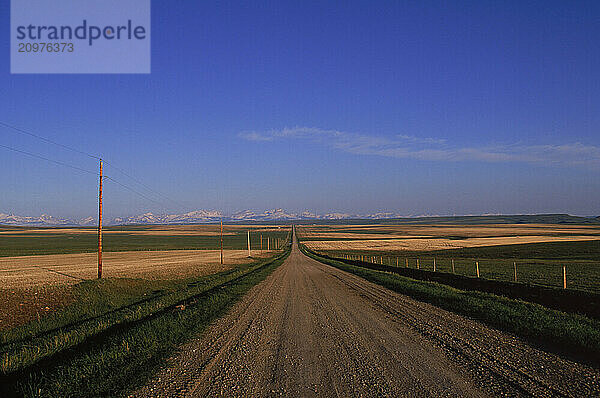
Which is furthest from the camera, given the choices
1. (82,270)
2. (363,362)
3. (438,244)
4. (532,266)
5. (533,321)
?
(438,244)

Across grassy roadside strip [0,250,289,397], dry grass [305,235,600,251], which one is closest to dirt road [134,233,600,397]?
grassy roadside strip [0,250,289,397]

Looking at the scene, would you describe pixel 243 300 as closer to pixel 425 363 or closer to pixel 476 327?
pixel 476 327

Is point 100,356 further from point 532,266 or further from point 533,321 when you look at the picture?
point 532,266

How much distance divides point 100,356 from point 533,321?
12154 millimetres

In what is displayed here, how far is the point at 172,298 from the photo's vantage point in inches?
781

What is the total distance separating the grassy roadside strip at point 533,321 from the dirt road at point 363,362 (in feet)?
2.40

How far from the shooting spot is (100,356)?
852cm

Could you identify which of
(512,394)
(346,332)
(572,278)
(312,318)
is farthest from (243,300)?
(572,278)

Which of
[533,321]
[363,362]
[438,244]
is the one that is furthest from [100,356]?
[438,244]

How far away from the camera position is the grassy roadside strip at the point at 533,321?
31.2ft

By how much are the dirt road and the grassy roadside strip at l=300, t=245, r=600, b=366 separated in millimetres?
732

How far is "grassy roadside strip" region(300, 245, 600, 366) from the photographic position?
9.52 metres

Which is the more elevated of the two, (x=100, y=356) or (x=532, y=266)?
(x=100, y=356)

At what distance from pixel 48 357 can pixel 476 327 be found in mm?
11555
